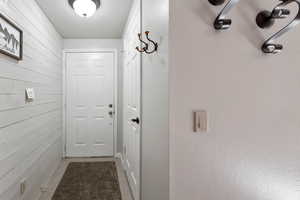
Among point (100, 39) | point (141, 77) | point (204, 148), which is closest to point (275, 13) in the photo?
point (204, 148)

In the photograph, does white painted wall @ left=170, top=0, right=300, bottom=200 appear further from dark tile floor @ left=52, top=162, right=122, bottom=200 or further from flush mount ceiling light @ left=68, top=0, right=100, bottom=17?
dark tile floor @ left=52, top=162, right=122, bottom=200

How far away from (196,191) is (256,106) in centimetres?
53

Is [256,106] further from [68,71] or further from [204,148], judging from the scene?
[68,71]

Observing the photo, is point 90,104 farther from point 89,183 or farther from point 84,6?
point 84,6

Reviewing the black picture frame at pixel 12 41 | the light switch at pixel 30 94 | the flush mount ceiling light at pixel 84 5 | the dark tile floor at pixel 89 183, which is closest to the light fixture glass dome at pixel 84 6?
the flush mount ceiling light at pixel 84 5

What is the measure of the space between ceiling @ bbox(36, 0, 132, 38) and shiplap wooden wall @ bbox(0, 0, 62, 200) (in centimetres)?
15

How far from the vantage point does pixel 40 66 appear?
2.67m

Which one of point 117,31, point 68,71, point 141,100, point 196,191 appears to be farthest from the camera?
point 68,71

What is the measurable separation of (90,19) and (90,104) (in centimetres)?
163

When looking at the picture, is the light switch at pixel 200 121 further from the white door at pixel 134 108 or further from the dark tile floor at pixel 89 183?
the dark tile floor at pixel 89 183

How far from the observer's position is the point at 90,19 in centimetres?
310

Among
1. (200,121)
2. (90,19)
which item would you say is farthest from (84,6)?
(200,121)

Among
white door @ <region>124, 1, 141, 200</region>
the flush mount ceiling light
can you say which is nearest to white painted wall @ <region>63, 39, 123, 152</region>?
white door @ <region>124, 1, 141, 200</region>

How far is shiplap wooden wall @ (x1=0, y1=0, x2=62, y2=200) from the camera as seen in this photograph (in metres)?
1.78
